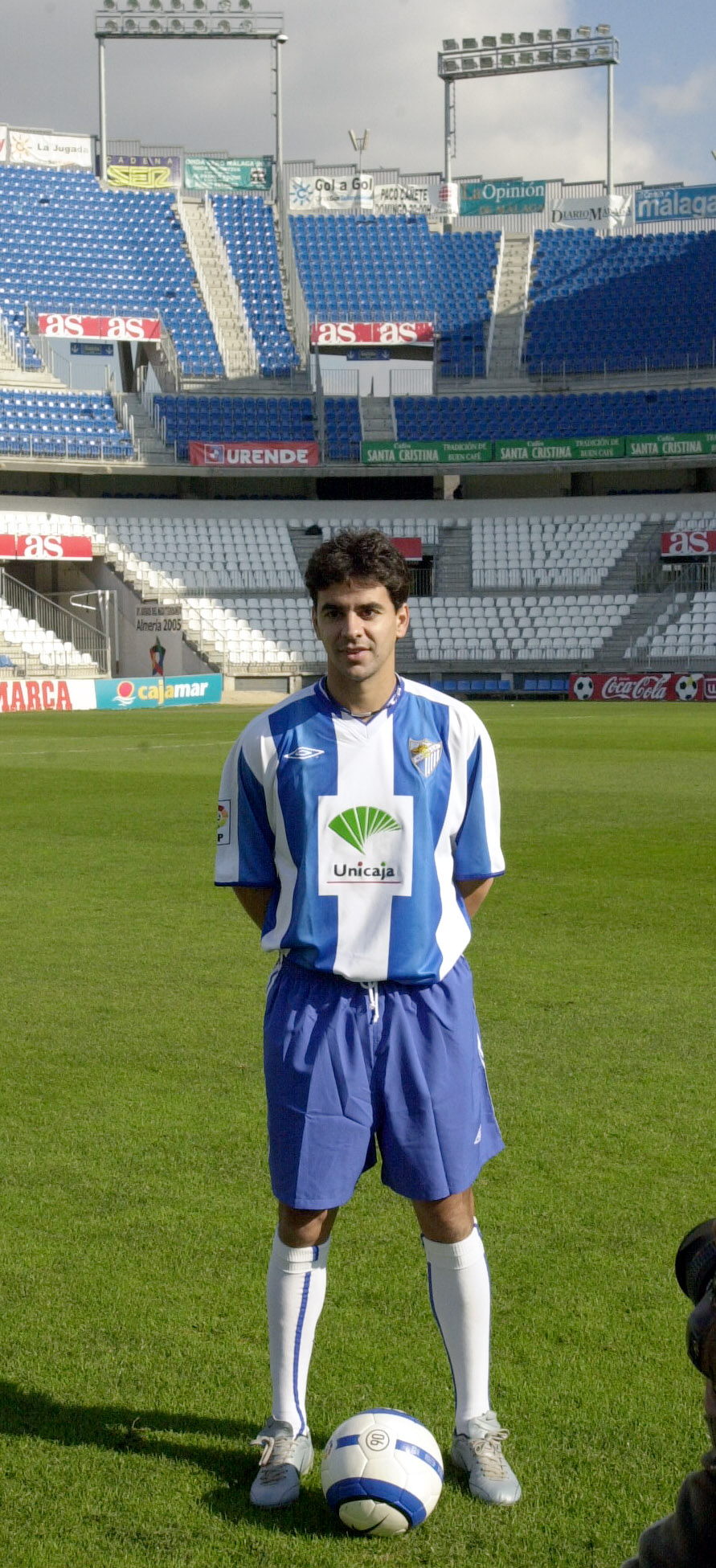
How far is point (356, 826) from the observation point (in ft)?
10.4

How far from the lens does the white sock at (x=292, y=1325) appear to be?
318 cm

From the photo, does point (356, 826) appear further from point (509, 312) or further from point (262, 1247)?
point (509, 312)

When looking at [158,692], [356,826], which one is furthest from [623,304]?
[356,826]

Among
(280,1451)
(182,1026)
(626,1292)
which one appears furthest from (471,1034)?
(182,1026)

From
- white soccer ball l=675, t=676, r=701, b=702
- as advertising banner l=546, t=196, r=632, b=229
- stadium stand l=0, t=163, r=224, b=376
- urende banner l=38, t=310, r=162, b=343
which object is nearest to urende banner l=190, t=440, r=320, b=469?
stadium stand l=0, t=163, r=224, b=376

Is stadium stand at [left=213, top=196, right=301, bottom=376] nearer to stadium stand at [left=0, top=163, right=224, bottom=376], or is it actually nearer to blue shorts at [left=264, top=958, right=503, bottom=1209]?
stadium stand at [left=0, top=163, right=224, bottom=376]

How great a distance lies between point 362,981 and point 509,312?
51193 mm

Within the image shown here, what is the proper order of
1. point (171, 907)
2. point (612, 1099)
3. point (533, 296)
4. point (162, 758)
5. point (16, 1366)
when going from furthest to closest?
point (533, 296)
point (162, 758)
point (171, 907)
point (612, 1099)
point (16, 1366)

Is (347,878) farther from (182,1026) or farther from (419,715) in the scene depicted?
(182,1026)

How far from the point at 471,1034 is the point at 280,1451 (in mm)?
991

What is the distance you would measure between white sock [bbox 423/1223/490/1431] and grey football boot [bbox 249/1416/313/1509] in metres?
0.35

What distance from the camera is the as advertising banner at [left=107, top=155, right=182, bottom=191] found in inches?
2095

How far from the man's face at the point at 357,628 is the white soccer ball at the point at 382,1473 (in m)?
1.59

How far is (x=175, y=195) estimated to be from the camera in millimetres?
52688
